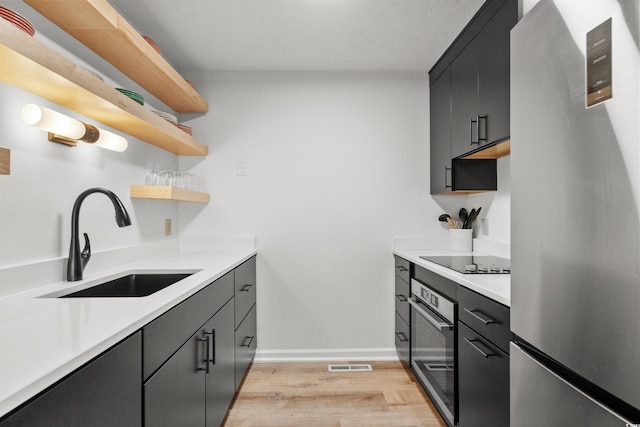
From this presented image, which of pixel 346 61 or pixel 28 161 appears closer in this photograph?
pixel 28 161

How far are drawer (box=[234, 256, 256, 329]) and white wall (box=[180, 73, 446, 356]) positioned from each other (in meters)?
0.17

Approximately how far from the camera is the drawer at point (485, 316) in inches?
49.8

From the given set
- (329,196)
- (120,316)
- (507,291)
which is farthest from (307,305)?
(120,316)

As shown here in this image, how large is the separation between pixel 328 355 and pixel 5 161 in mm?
2382

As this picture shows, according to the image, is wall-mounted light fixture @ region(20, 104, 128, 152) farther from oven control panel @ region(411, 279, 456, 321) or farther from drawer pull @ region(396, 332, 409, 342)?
drawer pull @ region(396, 332, 409, 342)

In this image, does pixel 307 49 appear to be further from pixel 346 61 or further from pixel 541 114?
pixel 541 114

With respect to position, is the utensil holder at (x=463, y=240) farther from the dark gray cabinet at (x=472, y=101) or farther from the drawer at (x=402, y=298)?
the drawer at (x=402, y=298)

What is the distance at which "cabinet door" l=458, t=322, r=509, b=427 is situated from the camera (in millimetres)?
1289

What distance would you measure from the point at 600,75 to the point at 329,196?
2279 mm

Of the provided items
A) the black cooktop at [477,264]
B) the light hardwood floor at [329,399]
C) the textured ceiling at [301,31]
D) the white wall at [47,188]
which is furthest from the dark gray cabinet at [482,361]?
the white wall at [47,188]

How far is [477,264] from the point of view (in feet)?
6.72

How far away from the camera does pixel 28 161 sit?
1.40m

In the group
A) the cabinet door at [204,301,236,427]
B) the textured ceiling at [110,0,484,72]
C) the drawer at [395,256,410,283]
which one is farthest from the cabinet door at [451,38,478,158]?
the cabinet door at [204,301,236,427]

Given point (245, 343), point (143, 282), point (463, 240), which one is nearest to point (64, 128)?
point (143, 282)
